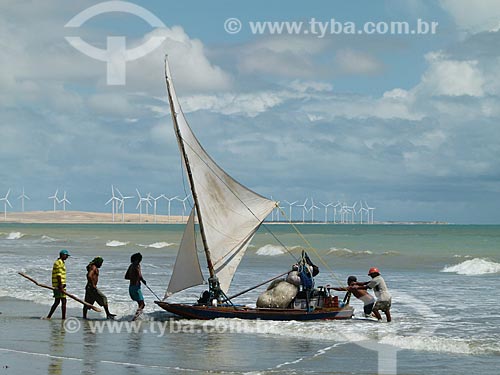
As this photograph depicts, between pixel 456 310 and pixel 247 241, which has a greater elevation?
pixel 247 241

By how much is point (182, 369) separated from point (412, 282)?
22.1 m

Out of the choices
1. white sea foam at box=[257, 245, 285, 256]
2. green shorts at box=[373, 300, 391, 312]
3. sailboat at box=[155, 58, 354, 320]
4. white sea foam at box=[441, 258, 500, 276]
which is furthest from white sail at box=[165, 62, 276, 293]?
white sea foam at box=[257, 245, 285, 256]

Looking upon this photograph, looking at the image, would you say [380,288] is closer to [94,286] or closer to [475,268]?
[94,286]

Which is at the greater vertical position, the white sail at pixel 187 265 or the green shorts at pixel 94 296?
the white sail at pixel 187 265

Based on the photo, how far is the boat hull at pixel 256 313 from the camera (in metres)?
20.1

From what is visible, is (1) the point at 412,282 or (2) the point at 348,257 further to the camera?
(2) the point at 348,257

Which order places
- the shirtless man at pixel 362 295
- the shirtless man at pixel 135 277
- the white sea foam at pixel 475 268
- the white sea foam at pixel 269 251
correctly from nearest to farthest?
the shirtless man at pixel 135 277 < the shirtless man at pixel 362 295 < the white sea foam at pixel 475 268 < the white sea foam at pixel 269 251

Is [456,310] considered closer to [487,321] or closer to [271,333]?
[487,321]

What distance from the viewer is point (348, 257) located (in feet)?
191

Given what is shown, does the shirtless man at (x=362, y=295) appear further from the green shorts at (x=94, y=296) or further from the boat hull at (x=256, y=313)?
the green shorts at (x=94, y=296)

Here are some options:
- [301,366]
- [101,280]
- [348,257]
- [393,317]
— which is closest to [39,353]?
[301,366]

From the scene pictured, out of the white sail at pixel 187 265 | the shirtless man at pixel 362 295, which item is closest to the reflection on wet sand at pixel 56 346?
the white sail at pixel 187 265

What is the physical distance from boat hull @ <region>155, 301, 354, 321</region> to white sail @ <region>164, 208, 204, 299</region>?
0.83m

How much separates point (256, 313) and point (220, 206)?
11.5 feet
